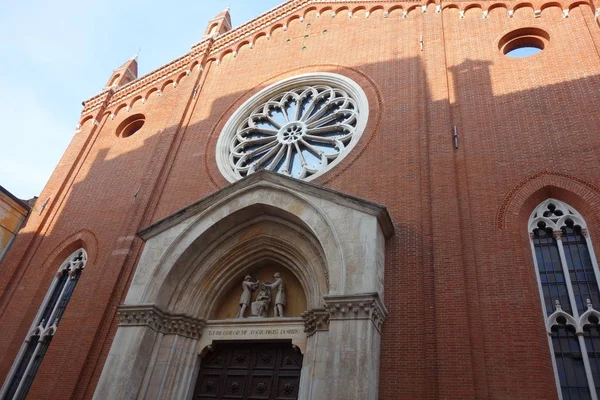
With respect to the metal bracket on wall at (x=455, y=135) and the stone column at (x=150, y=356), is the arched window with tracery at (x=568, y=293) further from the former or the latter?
the stone column at (x=150, y=356)

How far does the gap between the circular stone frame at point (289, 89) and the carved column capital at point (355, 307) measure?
13.1 feet

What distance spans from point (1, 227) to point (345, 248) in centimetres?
1141

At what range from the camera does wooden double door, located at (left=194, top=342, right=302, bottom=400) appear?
27.9 ft

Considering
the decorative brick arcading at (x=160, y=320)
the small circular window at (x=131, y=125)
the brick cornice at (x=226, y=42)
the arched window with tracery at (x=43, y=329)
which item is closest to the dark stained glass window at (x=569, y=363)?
the decorative brick arcading at (x=160, y=320)

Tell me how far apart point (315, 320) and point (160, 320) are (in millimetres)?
3223

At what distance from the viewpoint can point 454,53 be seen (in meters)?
11.7

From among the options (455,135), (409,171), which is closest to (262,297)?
(409,171)

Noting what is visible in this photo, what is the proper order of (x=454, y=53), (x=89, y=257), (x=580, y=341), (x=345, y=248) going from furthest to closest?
1. (x=89, y=257)
2. (x=454, y=53)
3. (x=345, y=248)
4. (x=580, y=341)

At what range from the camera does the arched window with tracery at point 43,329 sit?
36.5 feet

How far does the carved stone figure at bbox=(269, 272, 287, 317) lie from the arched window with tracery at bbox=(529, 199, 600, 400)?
4.66 m

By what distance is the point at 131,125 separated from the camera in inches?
655

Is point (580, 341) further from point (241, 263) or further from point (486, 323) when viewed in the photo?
point (241, 263)

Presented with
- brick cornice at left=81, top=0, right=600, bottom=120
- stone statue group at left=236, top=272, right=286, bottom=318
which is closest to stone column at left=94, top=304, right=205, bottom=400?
stone statue group at left=236, top=272, right=286, bottom=318

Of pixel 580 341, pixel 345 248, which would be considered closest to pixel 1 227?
pixel 345 248
